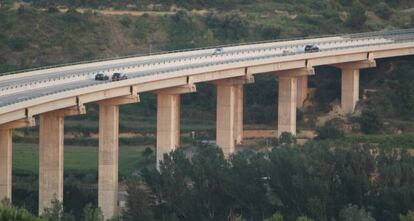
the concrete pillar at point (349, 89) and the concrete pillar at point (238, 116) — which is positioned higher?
the concrete pillar at point (349, 89)

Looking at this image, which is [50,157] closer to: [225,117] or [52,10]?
[225,117]

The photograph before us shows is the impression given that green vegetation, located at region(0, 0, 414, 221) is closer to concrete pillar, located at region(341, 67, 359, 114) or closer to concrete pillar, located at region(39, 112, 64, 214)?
concrete pillar, located at region(341, 67, 359, 114)

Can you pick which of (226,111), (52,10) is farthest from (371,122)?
(52,10)

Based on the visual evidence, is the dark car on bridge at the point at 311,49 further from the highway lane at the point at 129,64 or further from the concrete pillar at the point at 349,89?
the concrete pillar at the point at 349,89

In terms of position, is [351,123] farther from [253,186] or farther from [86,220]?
[86,220]

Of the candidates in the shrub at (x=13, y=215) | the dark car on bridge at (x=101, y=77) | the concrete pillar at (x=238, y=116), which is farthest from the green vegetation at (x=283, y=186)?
the shrub at (x=13, y=215)

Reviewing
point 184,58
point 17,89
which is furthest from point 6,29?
point 17,89

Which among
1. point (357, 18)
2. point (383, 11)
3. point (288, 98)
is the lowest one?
point (288, 98)

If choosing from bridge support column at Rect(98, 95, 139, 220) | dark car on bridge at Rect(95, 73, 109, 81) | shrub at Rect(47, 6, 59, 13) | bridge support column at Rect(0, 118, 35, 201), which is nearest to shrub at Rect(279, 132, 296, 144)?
bridge support column at Rect(98, 95, 139, 220)
